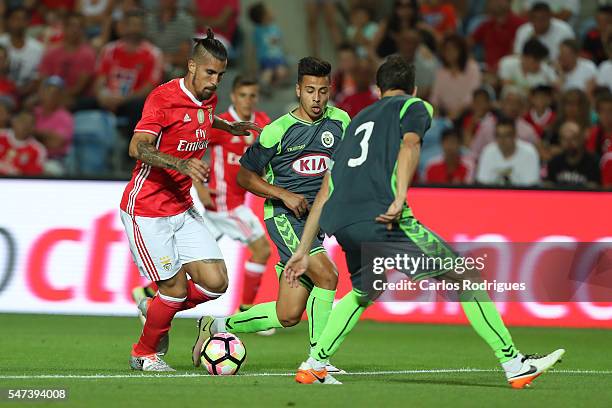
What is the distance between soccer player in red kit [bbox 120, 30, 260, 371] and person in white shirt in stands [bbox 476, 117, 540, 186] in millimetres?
6492

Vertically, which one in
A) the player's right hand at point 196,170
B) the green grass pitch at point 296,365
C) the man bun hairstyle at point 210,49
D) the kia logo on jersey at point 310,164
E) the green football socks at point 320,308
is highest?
the man bun hairstyle at point 210,49

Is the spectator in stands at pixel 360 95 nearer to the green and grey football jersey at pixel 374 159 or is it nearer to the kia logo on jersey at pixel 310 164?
the kia logo on jersey at pixel 310 164

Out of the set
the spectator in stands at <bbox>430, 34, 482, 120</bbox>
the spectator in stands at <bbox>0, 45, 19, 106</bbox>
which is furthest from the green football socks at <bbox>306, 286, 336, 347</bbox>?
the spectator in stands at <bbox>0, 45, 19, 106</bbox>

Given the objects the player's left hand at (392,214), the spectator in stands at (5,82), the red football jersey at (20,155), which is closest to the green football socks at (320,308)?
the player's left hand at (392,214)

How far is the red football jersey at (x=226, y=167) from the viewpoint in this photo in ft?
40.1

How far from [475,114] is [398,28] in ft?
7.27

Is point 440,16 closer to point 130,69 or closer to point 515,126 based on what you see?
point 515,126

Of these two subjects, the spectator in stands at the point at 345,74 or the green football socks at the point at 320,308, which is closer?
the green football socks at the point at 320,308

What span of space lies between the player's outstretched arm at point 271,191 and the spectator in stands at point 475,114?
24.6 ft

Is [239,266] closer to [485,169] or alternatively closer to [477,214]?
[477,214]

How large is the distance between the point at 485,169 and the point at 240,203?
3.89 m

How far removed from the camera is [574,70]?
16656 mm

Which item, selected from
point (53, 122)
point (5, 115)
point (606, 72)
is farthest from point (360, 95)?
point (5, 115)

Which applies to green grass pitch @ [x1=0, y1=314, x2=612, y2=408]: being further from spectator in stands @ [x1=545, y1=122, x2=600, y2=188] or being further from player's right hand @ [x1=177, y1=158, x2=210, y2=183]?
spectator in stands @ [x1=545, y1=122, x2=600, y2=188]
